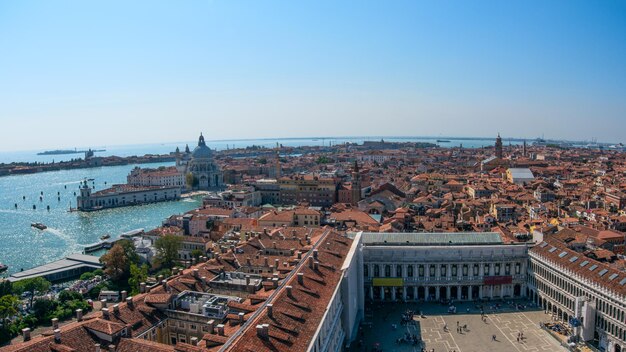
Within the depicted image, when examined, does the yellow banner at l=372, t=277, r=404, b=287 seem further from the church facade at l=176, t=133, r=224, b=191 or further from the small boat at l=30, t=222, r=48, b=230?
the church facade at l=176, t=133, r=224, b=191

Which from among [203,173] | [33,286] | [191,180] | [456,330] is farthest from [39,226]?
[456,330]

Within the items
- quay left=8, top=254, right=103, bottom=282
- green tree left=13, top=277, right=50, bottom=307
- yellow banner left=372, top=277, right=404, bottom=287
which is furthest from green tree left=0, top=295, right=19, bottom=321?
yellow banner left=372, top=277, right=404, bottom=287

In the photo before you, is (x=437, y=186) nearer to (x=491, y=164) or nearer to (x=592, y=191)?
(x=592, y=191)

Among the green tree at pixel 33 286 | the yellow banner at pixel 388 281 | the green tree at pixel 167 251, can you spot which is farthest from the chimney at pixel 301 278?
the green tree at pixel 33 286

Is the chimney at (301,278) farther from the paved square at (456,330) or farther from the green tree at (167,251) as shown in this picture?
the green tree at (167,251)

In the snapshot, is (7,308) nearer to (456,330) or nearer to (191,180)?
(456,330)
